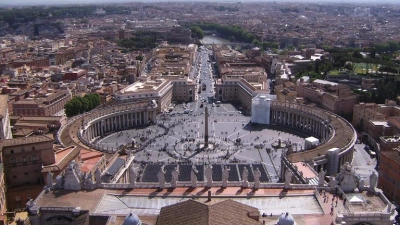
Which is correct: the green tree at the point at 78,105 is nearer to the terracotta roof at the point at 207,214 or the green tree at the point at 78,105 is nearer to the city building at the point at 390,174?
the city building at the point at 390,174

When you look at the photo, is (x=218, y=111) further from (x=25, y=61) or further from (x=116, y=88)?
(x=25, y=61)

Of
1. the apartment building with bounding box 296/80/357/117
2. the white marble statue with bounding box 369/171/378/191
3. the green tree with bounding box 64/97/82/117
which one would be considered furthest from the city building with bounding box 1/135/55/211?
the apartment building with bounding box 296/80/357/117

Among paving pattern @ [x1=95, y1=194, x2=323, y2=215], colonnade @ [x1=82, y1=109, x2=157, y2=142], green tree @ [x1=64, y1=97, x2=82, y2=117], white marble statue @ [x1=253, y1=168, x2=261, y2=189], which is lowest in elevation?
colonnade @ [x1=82, y1=109, x2=157, y2=142]

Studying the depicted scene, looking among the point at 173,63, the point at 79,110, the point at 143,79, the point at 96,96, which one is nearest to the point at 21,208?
the point at 79,110

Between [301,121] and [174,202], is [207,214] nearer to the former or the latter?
[174,202]

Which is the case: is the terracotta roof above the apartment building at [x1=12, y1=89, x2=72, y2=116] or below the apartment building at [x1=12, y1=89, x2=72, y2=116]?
above

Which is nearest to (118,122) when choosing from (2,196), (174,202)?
(2,196)

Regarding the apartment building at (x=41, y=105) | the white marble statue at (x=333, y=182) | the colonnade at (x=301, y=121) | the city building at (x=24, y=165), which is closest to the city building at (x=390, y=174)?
the white marble statue at (x=333, y=182)

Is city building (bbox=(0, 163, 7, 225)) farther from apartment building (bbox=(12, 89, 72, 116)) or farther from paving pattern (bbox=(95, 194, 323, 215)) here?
apartment building (bbox=(12, 89, 72, 116))

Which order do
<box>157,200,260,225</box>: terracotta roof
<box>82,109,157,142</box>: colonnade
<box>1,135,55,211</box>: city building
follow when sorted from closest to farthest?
1. <box>157,200,260,225</box>: terracotta roof
2. <box>1,135,55,211</box>: city building
3. <box>82,109,157,142</box>: colonnade
